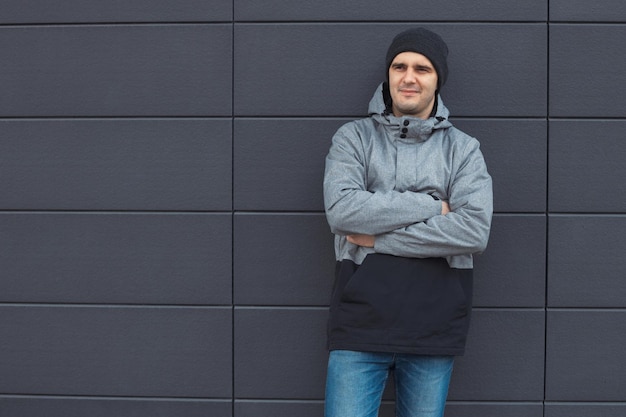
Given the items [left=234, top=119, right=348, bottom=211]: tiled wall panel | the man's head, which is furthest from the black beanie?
[left=234, top=119, right=348, bottom=211]: tiled wall panel

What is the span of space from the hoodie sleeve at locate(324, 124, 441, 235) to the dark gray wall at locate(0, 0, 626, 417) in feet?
1.99

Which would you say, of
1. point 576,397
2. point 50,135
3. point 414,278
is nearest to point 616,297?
point 576,397

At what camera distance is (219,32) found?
10.6 ft

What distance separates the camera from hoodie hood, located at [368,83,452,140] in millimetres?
2641

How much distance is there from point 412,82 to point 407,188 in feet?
1.26

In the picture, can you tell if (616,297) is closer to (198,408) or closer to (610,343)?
(610,343)

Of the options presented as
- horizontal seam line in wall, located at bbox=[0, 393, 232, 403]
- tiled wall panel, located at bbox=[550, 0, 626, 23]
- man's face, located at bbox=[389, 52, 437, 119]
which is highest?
tiled wall panel, located at bbox=[550, 0, 626, 23]

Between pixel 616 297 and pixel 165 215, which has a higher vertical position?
pixel 165 215

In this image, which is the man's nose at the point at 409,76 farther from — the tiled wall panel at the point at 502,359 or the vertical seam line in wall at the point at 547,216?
the tiled wall panel at the point at 502,359

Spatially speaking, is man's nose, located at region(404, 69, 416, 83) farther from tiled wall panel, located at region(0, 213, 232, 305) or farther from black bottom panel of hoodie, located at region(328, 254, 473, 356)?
tiled wall panel, located at region(0, 213, 232, 305)

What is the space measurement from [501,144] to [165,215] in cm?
153

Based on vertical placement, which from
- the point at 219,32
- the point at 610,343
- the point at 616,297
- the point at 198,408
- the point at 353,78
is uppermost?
the point at 219,32

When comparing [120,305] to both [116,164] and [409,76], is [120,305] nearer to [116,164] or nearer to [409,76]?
[116,164]

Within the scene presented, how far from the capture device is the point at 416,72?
267 cm
